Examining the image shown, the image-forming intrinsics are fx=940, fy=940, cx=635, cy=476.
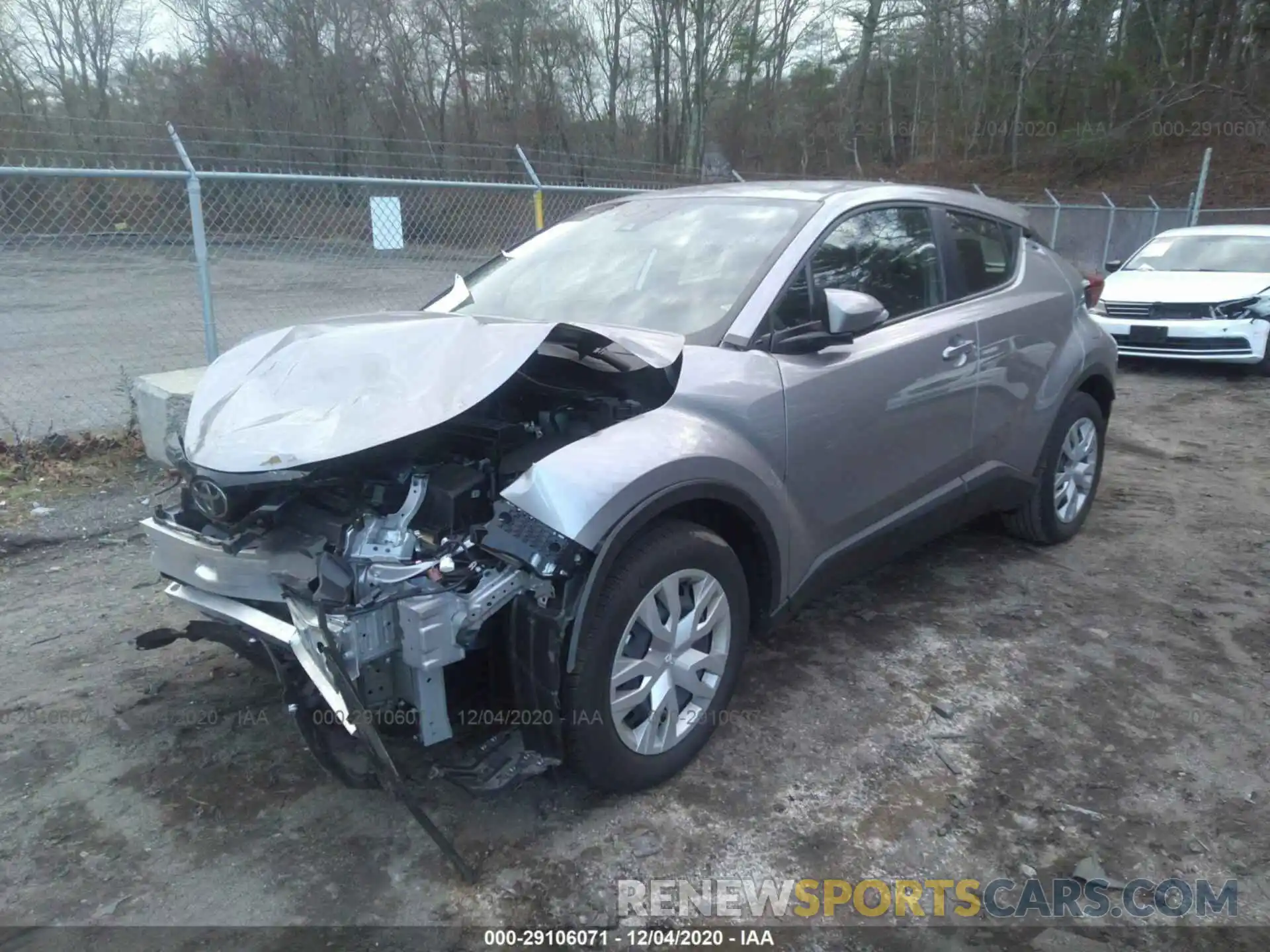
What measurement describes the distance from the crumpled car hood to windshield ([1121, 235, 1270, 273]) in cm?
966

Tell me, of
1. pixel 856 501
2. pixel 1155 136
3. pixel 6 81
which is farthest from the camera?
pixel 1155 136

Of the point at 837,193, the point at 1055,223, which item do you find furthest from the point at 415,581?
the point at 1055,223

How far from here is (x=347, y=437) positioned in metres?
2.52

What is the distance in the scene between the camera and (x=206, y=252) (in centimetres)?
581

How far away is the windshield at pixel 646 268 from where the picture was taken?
3.31 meters

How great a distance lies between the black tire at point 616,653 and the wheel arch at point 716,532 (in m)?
0.04

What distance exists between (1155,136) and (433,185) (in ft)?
93.0

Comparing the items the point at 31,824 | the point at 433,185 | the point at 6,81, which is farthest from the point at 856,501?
the point at 6,81

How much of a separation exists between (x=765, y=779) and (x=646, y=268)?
1.89m

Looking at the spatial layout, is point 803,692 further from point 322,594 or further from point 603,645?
point 322,594

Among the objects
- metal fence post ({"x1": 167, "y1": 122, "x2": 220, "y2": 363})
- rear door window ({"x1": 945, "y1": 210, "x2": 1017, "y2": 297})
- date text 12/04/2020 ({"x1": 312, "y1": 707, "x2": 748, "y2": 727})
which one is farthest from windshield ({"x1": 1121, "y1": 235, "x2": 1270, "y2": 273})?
date text 12/04/2020 ({"x1": 312, "y1": 707, "x2": 748, "y2": 727})

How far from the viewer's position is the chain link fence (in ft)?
22.3

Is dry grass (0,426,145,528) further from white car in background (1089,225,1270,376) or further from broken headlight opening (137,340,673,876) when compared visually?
white car in background (1089,225,1270,376)

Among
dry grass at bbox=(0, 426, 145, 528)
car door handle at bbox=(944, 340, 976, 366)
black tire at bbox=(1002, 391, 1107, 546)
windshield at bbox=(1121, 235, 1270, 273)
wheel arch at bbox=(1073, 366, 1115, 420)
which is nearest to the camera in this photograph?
car door handle at bbox=(944, 340, 976, 366)
